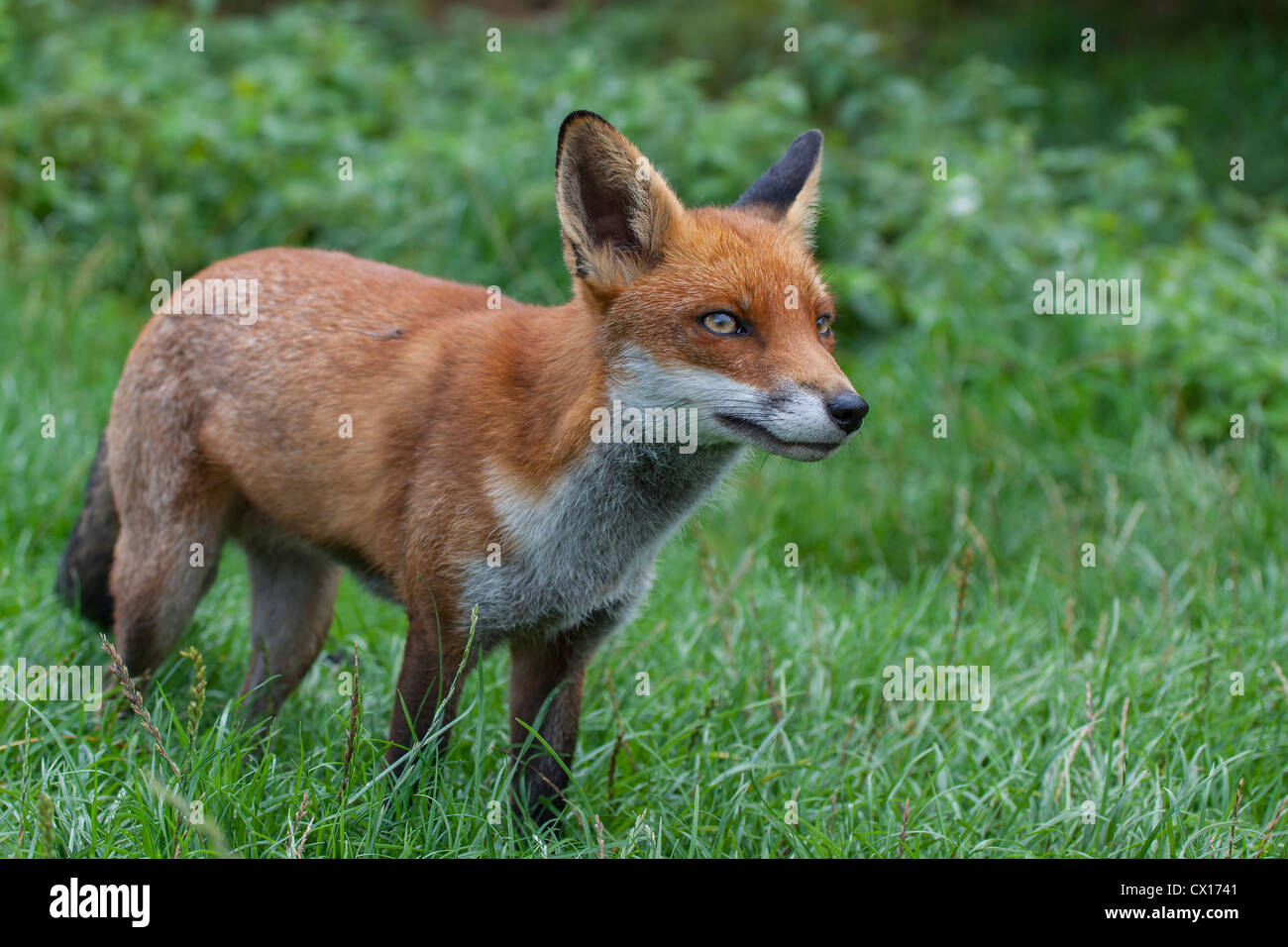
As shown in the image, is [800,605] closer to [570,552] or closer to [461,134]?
[570,552]

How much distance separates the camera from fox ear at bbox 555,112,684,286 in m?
3.43

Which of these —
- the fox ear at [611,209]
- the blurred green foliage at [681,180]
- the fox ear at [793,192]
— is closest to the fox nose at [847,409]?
the fox ear at [611,209]

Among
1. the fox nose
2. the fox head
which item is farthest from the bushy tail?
the fox nose

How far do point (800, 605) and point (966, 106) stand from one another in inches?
248

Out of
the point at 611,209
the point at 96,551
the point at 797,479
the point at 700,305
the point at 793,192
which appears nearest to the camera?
the point at 700,305

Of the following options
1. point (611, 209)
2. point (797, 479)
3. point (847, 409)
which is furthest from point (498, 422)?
point (797, 479)

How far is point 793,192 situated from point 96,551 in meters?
2.96

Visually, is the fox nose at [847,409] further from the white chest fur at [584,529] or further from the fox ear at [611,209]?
the fox ear at [611,209]

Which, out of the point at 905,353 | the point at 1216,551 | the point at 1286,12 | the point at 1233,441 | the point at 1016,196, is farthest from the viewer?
the point at 1286,12

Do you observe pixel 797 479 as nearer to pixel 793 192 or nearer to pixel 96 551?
pixel 793 192

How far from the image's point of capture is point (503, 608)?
358 centimetres

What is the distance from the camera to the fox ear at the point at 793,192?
3936 mm

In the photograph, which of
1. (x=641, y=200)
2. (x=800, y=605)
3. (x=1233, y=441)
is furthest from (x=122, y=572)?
(x=1233, y=441)

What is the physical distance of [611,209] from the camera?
355 centimetres
